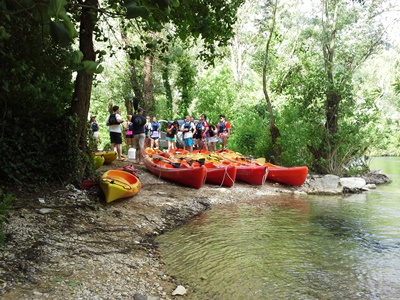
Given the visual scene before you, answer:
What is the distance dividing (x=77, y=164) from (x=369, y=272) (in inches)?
222

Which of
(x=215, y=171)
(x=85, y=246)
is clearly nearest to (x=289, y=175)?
(x=215, y=171)

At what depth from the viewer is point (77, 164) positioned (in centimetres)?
783

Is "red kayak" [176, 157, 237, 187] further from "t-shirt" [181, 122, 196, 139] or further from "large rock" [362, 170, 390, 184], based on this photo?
"large rock" [362, 170, 390, 184]

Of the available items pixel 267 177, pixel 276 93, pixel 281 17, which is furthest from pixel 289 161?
pixel 281 17

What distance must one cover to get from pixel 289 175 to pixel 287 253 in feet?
21.9

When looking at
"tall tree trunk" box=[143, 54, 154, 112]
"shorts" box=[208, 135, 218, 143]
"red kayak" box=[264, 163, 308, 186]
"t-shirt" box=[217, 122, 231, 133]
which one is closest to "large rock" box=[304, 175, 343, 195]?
"red kayak" box=[264, 163, 308, 186]

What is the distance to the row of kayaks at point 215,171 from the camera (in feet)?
35.3

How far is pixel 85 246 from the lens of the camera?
211 inches

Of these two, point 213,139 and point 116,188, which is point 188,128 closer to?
point 213,139

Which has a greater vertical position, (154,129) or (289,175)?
(154,129)

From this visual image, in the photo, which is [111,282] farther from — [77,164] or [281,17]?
[281,17]

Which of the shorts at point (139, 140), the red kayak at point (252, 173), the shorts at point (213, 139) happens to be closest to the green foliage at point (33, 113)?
the shorts at point (139, 140)

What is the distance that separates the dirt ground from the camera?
161 inches

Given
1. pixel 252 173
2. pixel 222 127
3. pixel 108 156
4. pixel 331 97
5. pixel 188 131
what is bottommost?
pixel 252 173
